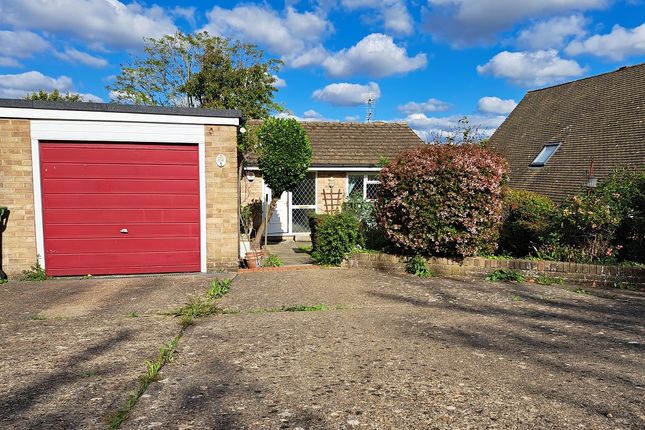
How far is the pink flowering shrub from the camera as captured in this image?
7414 millimetres

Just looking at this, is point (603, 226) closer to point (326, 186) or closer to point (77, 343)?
point (77, 343)

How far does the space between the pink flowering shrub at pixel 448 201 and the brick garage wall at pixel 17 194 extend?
6256 millimetres

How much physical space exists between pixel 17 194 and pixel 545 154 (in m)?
18.7

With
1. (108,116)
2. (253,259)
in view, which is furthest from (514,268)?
Result: (108,116)

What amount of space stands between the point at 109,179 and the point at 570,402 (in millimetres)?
7400

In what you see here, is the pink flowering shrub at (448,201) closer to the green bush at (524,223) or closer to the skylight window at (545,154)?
the green bush at (524,223)

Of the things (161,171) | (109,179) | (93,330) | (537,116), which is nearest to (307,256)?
(161,171)

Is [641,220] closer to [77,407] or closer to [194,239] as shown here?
[194,239]

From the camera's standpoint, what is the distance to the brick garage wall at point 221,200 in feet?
25.6

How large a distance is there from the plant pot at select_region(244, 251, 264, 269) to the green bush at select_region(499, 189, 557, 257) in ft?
15.8

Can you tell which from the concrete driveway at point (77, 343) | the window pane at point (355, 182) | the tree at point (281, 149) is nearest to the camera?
the concrete driveway at point (77, 343)

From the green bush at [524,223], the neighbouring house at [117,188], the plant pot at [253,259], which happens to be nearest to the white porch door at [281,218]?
the plant pot at [253,259]

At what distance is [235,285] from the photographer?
6910 mm

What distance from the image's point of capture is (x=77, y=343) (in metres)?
4.24
